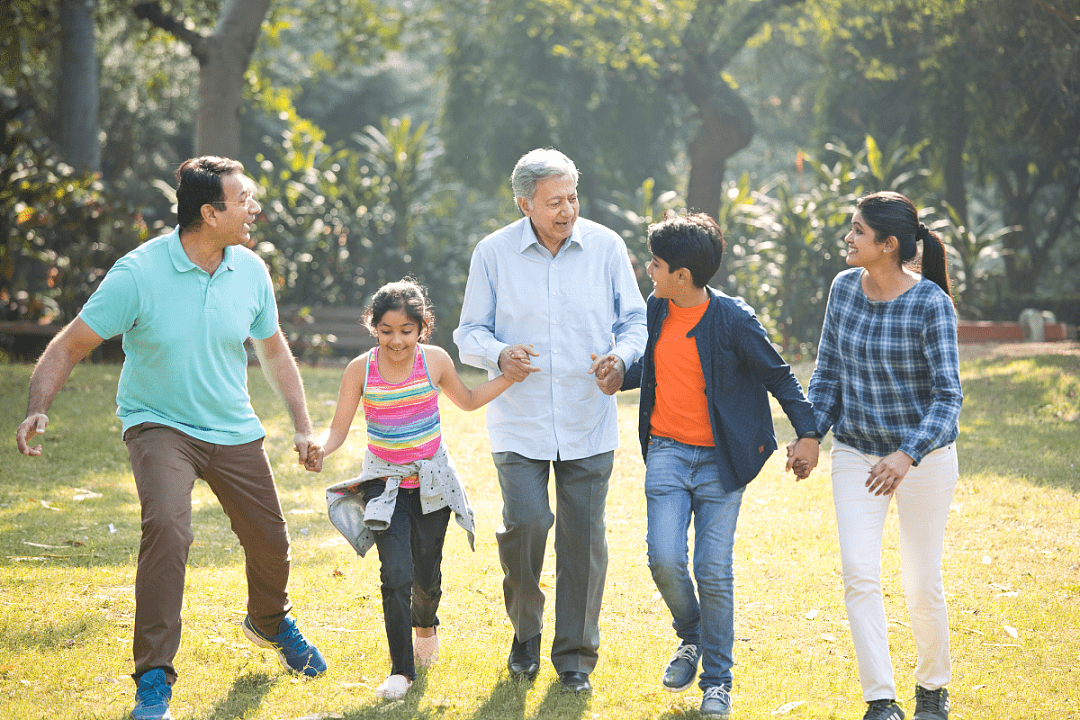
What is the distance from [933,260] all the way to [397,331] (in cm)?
214

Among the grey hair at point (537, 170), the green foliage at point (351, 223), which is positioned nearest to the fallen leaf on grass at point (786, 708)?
the grey hair at point (537, 170)

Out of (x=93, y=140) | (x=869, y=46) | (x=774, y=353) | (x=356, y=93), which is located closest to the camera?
(x=774, y=353)

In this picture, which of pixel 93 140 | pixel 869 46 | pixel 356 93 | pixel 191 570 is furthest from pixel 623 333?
pixel 356 93

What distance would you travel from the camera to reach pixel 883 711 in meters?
4.03

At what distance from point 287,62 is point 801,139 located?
19105 millimetres

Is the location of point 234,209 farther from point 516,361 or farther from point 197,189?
point 516,361

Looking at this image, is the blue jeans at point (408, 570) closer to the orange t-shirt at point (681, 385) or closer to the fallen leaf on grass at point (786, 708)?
the orange t-shirt at point (681, 385)

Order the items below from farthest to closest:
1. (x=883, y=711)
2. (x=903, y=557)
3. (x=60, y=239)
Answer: (x=60, y=239) < (x=903, y=557) < (x=883, y=711)

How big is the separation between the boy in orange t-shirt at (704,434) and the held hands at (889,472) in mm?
327

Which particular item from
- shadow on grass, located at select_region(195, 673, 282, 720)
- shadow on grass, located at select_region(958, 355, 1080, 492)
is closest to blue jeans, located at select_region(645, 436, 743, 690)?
shadow on grass, located at select_region(195, 673, 282, 720)

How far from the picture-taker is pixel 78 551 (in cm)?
663

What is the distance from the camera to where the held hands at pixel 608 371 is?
436 centimetres

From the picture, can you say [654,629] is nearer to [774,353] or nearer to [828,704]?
[828,704]

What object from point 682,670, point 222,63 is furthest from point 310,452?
point 222,63
